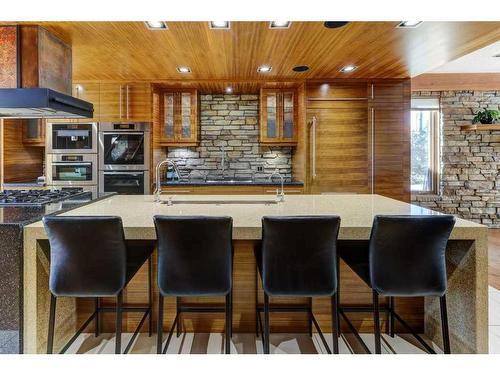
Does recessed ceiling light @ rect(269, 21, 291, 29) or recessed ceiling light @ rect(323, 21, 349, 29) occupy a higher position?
recessed ceiling light @ rect(269, 21, 291, 29)

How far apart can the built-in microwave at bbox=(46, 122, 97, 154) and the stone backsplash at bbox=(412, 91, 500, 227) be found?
5.07m

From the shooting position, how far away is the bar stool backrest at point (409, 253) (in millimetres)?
1771

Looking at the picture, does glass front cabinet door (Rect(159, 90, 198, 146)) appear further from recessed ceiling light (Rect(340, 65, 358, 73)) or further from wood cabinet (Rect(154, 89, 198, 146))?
recessed ceiling light (Rect(340, 65, 358, 73))

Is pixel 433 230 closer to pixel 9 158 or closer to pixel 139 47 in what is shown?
pixel 139 47

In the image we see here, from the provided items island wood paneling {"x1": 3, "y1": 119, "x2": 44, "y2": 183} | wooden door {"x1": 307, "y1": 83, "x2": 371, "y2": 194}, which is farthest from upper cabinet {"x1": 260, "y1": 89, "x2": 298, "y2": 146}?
island wood paneling {"x1": 3, "y1": 119, "x2": 44, "y2": 183}

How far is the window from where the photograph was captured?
19.2 ft

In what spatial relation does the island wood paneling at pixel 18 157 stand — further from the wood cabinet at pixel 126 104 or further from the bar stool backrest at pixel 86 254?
the bar stool backrest at pixel 86 254

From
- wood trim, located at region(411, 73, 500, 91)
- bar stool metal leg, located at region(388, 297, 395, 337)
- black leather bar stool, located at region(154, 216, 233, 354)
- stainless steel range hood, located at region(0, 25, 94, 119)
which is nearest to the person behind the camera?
black leather bar stool, located at region(154, 216, 233, 354)

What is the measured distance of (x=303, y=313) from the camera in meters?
2.40

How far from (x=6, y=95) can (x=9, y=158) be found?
274 cm

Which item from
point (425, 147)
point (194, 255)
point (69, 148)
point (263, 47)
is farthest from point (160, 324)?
point (425, 147)

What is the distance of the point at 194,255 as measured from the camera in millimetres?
1770

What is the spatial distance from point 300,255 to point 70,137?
12.9ft
